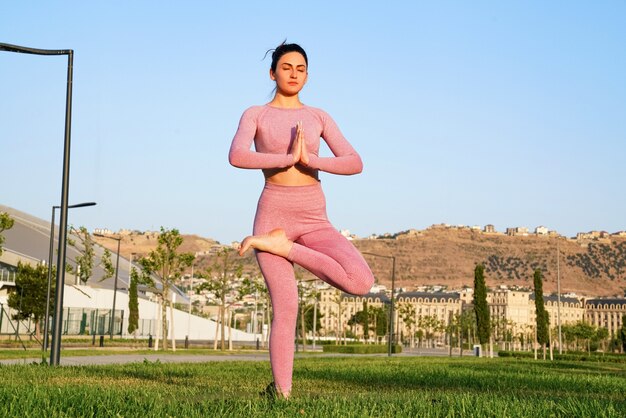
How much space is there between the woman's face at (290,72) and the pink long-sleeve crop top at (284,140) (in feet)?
0.57

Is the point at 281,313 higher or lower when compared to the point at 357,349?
higher

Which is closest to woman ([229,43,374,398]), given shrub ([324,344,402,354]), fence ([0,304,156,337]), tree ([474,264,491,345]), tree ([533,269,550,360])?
shrub ([324,344,402,354])

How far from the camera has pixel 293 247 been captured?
19.8ft

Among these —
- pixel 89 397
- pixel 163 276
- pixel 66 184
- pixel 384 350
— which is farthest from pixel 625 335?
pixel 89 397

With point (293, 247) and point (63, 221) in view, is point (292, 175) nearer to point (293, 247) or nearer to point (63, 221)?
point (293, 247)

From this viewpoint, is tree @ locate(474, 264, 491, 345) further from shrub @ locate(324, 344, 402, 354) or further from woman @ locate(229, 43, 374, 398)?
woman @ locate(229, 43, 374, 398)

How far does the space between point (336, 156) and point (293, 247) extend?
944 millimetres

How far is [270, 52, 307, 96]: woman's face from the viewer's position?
6.55 metres

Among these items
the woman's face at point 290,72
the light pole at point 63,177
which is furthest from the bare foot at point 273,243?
the light pole at point 63,177

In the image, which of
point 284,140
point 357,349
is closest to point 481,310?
point 357,349

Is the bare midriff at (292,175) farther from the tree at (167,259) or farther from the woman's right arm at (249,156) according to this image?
the tree at (167,259)

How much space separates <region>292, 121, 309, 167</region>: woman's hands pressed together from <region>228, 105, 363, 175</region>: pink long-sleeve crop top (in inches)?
1.5

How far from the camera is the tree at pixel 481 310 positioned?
183 feet

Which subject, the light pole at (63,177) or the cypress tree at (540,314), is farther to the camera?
the cypress tree at (540,314)
